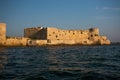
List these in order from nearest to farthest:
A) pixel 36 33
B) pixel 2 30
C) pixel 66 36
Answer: pixel 2 30, pixel 36 33, pixel 66 36

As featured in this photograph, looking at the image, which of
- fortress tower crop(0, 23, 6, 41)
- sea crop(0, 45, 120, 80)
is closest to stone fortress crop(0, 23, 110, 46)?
fortress tower crop(0, 23, 6, 41)

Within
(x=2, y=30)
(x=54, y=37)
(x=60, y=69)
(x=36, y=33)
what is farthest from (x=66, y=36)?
(x=60, y=69)

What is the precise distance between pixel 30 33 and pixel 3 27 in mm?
12633

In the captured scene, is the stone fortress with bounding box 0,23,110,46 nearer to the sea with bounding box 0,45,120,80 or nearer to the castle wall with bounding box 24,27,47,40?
the castle wall with bounding box 24,27,47,40

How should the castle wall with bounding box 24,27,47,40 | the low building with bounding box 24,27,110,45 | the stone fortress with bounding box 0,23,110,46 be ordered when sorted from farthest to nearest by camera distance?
the castle wall with bounding box 24,27,47,40 < the low building with bounding box 24,27,110,45 < the stone fortress with bounding box 0,23,110,46

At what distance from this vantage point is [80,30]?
5247 cm

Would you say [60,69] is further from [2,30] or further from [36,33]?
[36,33]

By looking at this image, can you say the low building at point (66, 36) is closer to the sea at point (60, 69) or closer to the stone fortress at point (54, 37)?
the stone fortress at point (54, 37)

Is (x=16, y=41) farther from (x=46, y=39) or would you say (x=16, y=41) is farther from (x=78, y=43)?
(x=78, y=43)

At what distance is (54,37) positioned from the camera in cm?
4703

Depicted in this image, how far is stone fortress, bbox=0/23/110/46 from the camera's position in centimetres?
4091

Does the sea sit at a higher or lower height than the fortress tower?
lower

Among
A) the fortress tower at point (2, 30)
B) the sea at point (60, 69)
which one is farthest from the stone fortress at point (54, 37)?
the sea at point (60, 69)

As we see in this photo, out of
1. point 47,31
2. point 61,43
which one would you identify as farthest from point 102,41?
point 47,31
